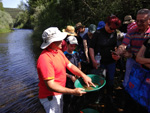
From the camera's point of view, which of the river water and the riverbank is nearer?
the riverbank

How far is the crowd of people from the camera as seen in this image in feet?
5.23

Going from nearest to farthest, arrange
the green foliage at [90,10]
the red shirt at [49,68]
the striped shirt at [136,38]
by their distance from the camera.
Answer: the red shirt at [49,68]
the striped shirt at [136,38]
the green foliage at [90,10]

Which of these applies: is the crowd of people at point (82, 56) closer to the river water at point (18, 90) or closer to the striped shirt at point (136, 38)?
the striped shirt at point (136, 38)

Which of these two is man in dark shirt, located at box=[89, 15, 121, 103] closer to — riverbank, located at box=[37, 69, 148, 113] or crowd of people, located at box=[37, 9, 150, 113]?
crowd of people, located at box=[37, 9, 150, 113]

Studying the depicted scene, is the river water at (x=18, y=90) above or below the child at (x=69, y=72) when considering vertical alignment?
below

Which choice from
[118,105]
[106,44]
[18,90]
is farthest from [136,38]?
[18,90]

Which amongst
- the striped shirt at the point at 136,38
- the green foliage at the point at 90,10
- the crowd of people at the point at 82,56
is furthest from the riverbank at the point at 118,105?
the green foliage at the point at 90,10

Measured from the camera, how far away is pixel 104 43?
275 centimetres

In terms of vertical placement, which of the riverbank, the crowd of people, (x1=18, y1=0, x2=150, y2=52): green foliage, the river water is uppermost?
(x1=18, y1=0, x2=150, y2=52): green foliage

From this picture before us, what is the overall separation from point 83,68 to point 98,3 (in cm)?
689

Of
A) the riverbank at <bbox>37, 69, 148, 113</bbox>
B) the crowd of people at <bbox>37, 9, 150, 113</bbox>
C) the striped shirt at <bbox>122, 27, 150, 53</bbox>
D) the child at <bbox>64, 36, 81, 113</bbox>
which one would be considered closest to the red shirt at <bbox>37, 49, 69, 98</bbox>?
the crowd of people at <bbox>37, 9, 150, 113</bbox>

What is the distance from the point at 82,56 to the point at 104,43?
1.30 meters

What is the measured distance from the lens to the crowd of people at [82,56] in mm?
1593

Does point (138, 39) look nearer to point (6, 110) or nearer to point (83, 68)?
point (83, 68)
